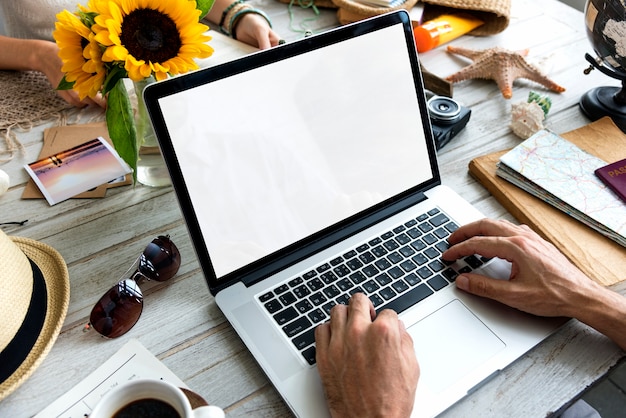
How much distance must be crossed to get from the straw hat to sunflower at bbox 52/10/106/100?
0.24 metres

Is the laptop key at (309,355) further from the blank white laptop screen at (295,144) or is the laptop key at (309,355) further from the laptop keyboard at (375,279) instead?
the blank white laptop screen at (295,144)

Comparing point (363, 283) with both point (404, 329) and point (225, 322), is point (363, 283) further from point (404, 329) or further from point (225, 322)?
point (225, 322)

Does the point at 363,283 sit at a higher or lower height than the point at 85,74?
lower

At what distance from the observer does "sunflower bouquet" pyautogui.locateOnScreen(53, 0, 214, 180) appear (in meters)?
0.64

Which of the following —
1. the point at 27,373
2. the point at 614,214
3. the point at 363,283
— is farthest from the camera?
the point at 614,214

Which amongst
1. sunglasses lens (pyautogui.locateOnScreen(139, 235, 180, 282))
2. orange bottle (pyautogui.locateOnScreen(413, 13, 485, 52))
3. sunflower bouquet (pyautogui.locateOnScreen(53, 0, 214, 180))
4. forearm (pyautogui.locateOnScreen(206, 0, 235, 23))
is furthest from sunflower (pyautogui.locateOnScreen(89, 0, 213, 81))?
orange bottle (pyautogui.locateOnScreen(413, 13, 485, 52))

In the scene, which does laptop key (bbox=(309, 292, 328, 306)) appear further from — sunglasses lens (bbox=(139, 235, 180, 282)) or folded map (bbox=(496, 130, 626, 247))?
folded map (bbox=(496, 130, 626, 247))

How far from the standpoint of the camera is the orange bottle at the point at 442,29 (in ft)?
3.98

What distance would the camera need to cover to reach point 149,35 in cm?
68

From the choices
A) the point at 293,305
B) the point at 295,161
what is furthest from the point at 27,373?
the point at 295,161

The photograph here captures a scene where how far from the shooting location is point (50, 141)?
96 cm

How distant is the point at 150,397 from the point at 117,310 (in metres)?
0.23

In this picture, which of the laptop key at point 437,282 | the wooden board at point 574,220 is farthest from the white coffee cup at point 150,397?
the wooden board at point 574,220

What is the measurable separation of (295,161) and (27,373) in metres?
0.45
